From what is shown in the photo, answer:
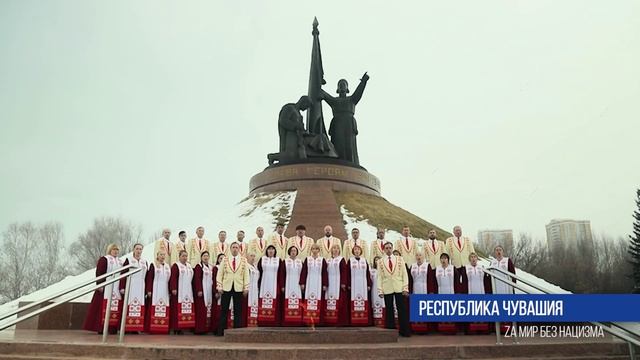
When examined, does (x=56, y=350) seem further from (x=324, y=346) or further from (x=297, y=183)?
(x=297, y=183)

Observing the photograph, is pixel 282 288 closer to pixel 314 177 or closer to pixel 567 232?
pixel 314 177

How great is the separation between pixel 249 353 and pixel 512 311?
357 cm

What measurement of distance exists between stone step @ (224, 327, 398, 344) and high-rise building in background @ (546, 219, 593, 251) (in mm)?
49834

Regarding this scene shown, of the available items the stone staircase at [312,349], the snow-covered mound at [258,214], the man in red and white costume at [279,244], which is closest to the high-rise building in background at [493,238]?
the snow-covered mound at [258,214]

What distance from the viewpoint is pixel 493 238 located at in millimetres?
51594

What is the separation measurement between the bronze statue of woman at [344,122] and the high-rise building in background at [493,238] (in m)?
30.4

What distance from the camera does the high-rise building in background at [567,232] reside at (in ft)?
171

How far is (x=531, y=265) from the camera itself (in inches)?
1575

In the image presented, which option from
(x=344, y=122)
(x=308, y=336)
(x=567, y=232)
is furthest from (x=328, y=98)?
(x=567, y=232)

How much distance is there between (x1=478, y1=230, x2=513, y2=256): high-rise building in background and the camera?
47.0m

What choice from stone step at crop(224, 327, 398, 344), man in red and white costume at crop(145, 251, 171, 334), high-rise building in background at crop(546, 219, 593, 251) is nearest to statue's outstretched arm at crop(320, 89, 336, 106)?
man in red and white costume at crop(145, 251, 171, 334)

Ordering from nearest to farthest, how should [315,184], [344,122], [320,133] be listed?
[315,184], [344,122], [320,133]

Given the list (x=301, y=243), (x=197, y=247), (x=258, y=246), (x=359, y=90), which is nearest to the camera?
(x=301, y=243)

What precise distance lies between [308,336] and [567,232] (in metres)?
54.6
